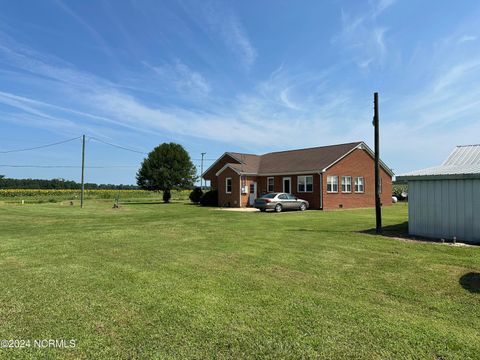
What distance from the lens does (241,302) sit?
5289 millimetres

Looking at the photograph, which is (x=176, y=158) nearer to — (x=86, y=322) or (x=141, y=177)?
(x=141, y=177)

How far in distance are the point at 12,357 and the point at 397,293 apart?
5.60 metres

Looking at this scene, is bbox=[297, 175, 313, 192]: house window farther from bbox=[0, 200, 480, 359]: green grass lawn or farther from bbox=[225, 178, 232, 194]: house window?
bbox=[0, 200, 480, 359]: green grass lawn

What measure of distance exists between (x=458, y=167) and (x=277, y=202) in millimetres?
14240

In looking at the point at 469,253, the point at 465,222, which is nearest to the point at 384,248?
the point at 469,253

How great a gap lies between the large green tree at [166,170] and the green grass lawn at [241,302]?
32.7m

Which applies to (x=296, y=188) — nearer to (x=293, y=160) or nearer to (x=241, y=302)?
(x=293, y=160)

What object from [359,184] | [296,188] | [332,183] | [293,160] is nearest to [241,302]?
[332,183]

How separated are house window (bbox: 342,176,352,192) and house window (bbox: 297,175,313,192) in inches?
125

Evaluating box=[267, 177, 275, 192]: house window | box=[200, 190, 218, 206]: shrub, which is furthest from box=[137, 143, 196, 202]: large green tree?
box=[267, 177, 275, 192]: house window

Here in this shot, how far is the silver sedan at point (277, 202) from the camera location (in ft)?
83.7

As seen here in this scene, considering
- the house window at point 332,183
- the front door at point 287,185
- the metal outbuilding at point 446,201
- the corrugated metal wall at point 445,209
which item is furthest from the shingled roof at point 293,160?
the corrugated metal wall at point 445,209

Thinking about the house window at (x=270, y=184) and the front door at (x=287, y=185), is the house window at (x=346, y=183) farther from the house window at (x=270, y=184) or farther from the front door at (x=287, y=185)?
the house window at (x=270, y=184)

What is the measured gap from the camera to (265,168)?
34.5 m
